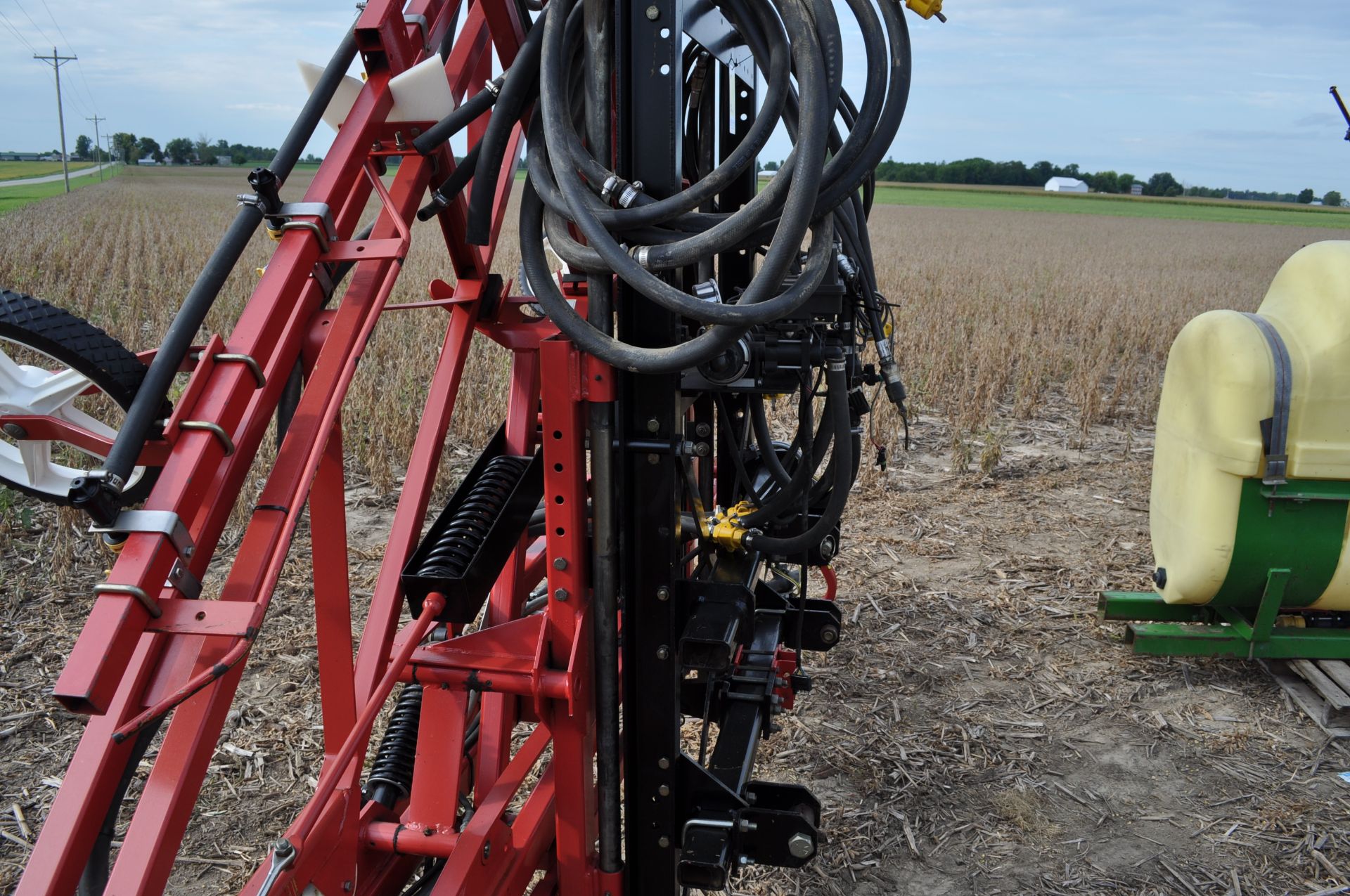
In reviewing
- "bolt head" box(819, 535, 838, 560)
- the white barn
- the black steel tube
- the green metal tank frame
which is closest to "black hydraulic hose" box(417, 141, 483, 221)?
the black steel tube

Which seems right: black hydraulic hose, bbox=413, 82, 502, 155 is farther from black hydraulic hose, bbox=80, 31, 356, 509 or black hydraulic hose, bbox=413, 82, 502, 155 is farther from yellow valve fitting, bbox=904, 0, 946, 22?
yellow valve fitting, bbox=904, 0, 946, 22

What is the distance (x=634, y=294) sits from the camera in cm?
213

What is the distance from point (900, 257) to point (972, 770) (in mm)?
15374

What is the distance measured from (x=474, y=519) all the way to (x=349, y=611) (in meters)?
0.33

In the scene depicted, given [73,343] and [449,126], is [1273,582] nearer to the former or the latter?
[449,126]

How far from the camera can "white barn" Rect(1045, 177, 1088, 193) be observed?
67.6 m

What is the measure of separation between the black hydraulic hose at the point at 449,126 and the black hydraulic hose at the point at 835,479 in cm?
118

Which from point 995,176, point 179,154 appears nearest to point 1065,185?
point 995,176

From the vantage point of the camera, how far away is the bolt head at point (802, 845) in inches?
93.5

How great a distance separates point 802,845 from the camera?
2.38 metres

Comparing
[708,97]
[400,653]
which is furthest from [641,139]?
[400,653]

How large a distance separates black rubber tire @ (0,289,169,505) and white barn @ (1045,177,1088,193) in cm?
7118

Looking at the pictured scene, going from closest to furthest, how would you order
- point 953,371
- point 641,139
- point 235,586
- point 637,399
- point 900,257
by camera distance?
point 235,586 < point 641,139 < point 637,399 < point 953,371 < point 900,257

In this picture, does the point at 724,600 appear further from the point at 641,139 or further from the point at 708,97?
the point at 708,97
